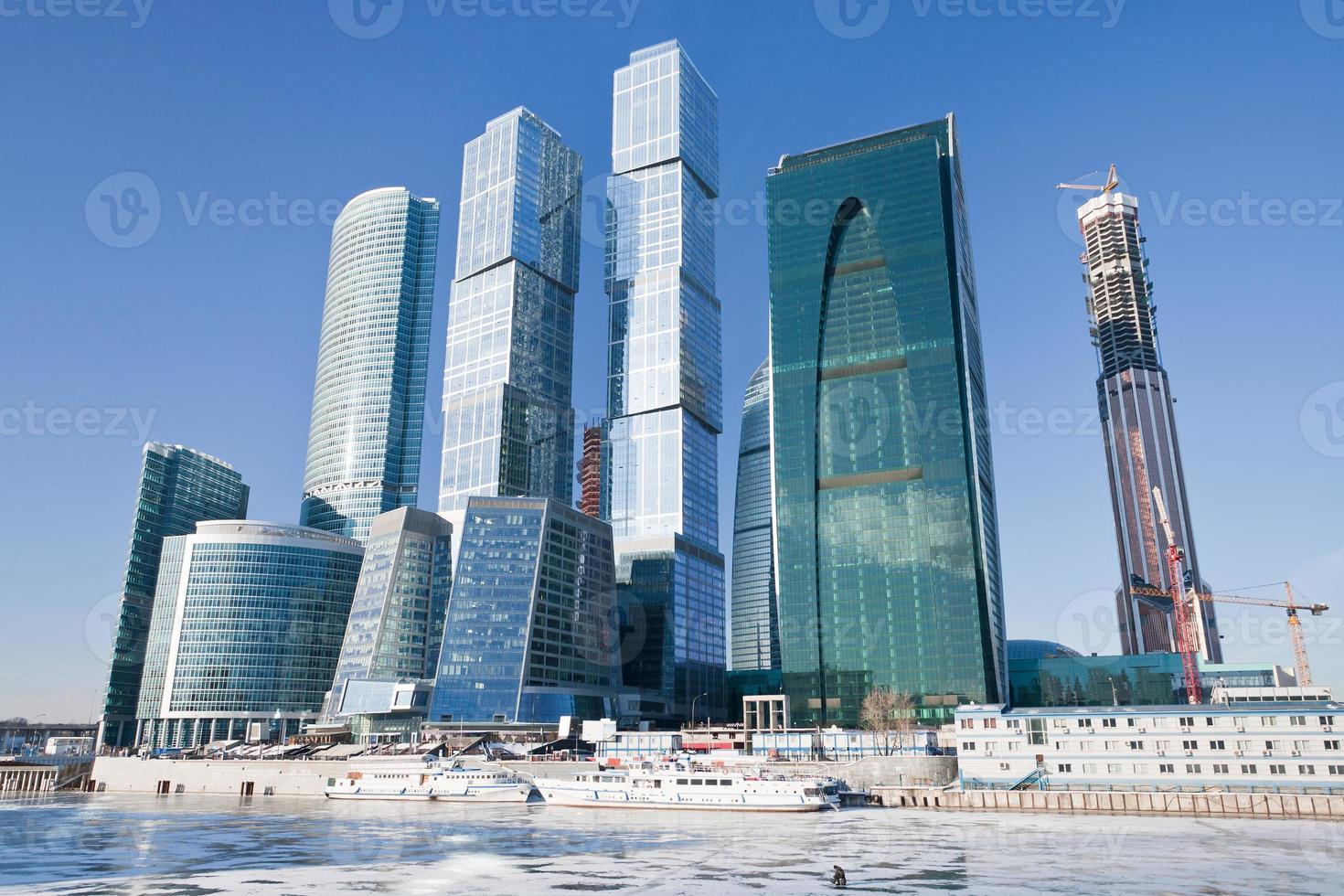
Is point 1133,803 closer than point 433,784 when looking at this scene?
Yes

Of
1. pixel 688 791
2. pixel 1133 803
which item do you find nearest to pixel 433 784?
pixel 688 791

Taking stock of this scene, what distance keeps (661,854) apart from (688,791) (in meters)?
57.1

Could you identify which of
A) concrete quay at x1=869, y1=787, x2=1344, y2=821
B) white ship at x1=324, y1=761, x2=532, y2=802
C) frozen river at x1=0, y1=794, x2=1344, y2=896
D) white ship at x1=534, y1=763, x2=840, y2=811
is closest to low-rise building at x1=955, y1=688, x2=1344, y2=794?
concrete quay at x1=869, y1=787, x2=1344, y2=821

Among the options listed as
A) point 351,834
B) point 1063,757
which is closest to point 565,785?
point 351,834

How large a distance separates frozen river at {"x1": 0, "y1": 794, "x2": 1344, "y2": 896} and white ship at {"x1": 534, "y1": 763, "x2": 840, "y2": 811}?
17.0 ft

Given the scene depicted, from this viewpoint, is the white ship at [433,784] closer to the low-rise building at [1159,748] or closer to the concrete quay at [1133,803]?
the concrete quay at [1133,803]

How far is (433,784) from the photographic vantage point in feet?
552

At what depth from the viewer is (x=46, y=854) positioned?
92.0 meters

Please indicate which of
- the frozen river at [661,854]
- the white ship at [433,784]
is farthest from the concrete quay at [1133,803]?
the white ship at [433,784]

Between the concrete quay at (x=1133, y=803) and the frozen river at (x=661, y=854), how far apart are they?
10149 millimetres

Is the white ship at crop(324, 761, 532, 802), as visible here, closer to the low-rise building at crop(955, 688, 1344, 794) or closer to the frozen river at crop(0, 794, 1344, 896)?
the frozen river at crop(0, 794, 1344, 896)

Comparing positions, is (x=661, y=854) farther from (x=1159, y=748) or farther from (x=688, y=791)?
(x=1159, y=748)

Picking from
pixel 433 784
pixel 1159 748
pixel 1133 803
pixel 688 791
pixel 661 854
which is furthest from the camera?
pixel 433 784

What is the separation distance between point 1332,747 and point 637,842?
94.3m
